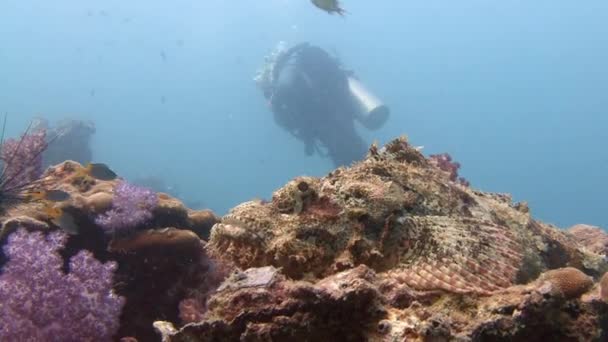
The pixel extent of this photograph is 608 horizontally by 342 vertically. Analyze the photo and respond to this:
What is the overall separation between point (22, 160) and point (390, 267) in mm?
5986

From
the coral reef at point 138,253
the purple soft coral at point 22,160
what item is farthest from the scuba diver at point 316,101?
the coral reef at point 138,253

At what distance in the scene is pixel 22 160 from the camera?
21.5ft

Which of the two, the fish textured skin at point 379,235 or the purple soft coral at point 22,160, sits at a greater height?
the purple soft coral at point 22,160

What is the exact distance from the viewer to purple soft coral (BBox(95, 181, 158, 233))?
5.08 metres

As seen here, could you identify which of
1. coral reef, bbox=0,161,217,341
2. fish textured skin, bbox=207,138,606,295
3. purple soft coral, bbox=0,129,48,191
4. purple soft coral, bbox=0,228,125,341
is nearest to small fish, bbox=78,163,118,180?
purple soft coral, bbox=0,129,48,191

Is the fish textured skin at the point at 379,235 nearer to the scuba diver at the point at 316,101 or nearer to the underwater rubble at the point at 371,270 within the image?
the underwater rubble at the point at 371,270

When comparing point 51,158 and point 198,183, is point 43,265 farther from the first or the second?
point 198,183

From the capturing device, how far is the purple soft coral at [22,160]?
18.3ft

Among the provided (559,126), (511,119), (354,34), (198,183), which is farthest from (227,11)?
(559,126)

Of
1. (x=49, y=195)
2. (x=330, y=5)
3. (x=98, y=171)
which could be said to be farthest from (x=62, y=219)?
(x=330, y=5)

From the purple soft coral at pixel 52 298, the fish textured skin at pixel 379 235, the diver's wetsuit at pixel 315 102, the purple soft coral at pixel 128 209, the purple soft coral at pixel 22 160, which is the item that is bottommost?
the purple soft coral at pixel 52 298

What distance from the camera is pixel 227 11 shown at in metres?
183

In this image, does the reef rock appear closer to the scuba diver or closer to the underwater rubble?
the underwater rubble

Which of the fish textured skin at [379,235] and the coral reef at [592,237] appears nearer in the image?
the fish textured skin at [379,235]
